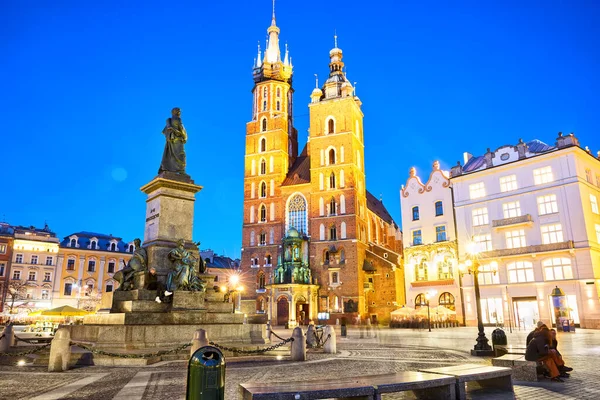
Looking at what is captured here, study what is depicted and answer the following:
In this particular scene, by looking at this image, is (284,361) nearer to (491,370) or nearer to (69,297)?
(491,370)

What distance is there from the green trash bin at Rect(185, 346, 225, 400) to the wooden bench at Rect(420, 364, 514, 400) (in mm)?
3441

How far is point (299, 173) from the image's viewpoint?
5819 cm

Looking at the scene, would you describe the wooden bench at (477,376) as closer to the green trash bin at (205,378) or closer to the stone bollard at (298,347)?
the green trash bin at (205,378)

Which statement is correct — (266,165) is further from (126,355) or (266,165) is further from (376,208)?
(126,355)

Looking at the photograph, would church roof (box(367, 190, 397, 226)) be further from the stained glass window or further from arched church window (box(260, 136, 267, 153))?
arched church window (box(260, 136, 267, 153))

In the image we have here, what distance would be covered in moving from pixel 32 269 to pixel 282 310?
31.6m

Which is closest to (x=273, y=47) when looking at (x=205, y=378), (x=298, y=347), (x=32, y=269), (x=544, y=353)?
(x=32, y=269)

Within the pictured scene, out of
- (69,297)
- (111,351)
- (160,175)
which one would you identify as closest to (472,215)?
(160,175)

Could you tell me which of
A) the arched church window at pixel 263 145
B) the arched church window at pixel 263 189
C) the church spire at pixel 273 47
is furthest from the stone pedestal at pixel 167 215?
the church spire at pixel 273 47

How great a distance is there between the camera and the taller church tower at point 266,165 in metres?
54.6

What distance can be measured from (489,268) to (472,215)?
14.7 ft

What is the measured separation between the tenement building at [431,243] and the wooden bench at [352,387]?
33469 mm

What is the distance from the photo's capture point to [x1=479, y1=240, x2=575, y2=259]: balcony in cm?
3183

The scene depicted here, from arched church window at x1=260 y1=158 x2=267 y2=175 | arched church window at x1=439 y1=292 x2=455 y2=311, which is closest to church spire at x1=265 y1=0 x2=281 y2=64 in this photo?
arched church window at x1=260 y1=158 x2=267 y2=175
